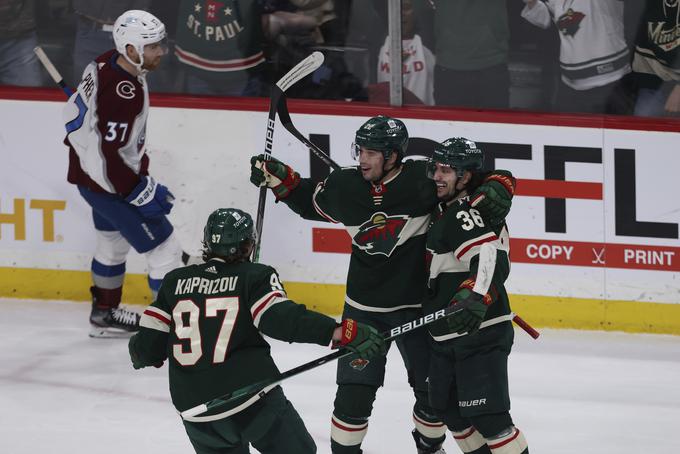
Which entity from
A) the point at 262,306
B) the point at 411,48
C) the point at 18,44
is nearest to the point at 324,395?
the point at 411,48

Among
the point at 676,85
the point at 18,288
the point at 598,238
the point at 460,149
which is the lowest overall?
the point at 18,288

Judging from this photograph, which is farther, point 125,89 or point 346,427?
point 125,89

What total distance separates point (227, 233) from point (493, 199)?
821 millimetres

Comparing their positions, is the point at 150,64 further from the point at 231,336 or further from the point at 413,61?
the point at 231,336

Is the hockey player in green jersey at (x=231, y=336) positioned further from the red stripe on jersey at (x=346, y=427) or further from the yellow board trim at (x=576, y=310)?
the yellow board trim at (x=576, y=310)

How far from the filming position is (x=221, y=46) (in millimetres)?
6410

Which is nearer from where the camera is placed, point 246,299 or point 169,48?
point 246,299

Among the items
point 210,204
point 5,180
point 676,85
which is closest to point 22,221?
point 5,180

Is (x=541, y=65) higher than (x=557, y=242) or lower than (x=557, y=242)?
higher

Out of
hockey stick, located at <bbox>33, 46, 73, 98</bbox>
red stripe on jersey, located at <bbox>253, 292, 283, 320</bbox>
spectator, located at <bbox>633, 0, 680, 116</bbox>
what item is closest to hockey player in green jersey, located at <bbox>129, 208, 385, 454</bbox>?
red stripe on jersey, located at <bbox>253, 292, 283, 320</bbox>

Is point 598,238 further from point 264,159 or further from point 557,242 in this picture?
point 264,159

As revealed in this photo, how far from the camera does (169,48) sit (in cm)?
645

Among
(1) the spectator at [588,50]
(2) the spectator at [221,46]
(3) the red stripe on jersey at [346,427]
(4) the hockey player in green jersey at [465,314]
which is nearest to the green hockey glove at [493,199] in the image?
(4) the hockey player in green jersey at [465,314]

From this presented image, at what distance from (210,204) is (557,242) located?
65.2 inches
